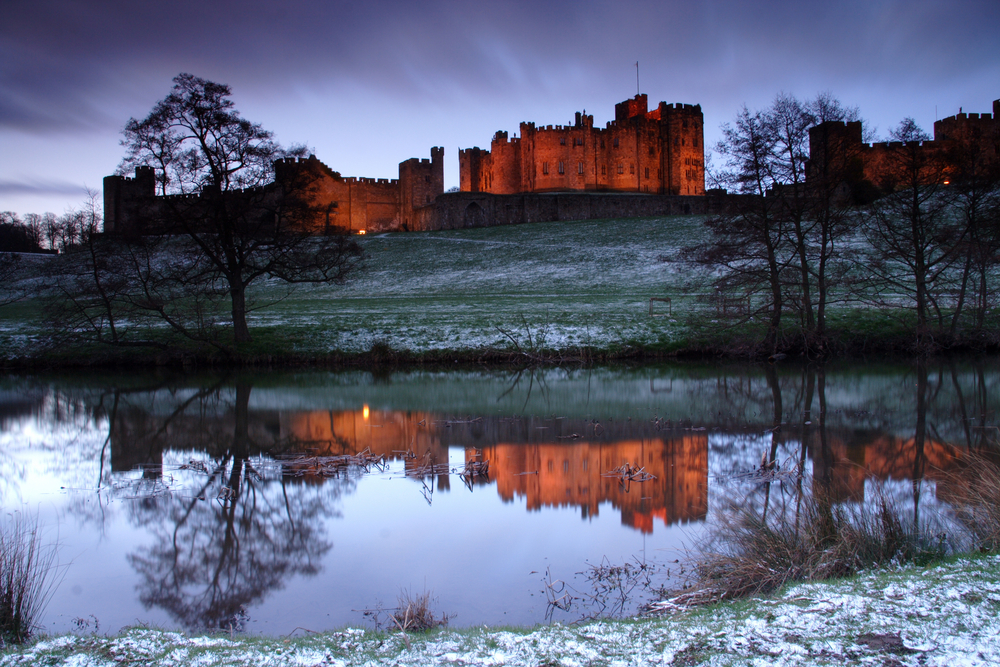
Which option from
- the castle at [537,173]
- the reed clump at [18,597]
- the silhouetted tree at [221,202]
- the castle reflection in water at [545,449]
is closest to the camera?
the reed clump at [18,597]

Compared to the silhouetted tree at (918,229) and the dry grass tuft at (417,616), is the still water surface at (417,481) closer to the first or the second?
the dry grass tuft at (417,616)

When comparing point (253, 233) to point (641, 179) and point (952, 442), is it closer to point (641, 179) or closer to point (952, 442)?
point (952, 442)

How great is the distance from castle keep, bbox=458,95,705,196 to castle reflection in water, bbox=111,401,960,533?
60.6 m

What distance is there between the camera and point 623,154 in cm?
7088

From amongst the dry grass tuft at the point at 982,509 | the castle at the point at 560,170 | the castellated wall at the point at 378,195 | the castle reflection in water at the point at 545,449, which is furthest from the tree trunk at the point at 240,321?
the castle at the point at 560,170

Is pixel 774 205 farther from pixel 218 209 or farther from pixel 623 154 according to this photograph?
pixel 623 154

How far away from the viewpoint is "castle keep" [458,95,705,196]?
70500 millimetres

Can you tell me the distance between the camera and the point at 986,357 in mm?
19438

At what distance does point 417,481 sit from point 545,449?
200cm

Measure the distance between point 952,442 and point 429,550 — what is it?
6.80 metres

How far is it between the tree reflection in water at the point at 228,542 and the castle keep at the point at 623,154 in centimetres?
6504

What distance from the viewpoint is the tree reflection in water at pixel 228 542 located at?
4.96 metres

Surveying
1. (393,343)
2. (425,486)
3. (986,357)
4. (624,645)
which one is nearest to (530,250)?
(393,343)

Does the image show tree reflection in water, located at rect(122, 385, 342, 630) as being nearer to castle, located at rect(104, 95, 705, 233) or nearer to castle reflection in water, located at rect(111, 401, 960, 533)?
castle reflection in water, located at rect(111, 401, 960, 533)
